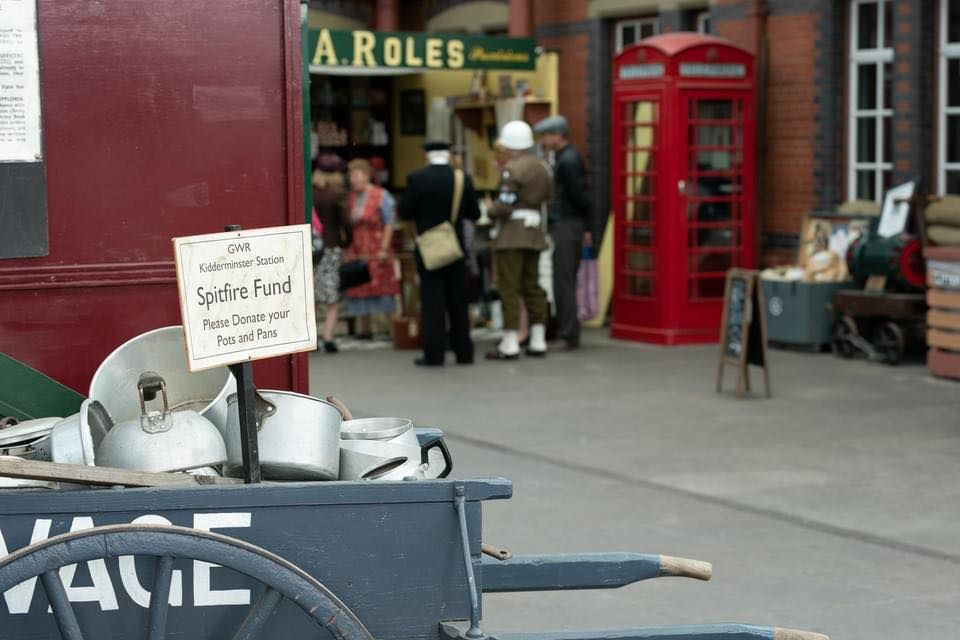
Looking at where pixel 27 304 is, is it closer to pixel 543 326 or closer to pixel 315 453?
pixel 315 453

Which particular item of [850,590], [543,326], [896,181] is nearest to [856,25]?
[896,181]

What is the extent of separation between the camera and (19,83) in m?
4.59

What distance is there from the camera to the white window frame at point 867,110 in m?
13.6

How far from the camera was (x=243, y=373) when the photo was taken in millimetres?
3715

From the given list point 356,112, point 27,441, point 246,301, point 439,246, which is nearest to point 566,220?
point 439,246

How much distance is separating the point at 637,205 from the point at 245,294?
10.9 meters

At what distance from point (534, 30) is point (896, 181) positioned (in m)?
5.54

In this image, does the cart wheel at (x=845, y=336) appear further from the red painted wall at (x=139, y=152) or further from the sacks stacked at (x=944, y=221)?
the red painted wall at (x=139, y=152)

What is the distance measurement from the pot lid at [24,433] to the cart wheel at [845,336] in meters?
9.57

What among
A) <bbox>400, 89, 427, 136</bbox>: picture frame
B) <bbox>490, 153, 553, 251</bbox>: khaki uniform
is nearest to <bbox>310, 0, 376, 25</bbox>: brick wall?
<bbox>400, 89, 427, 136</bbox>: picture frame

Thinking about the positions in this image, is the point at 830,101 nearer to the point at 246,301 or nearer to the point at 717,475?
the point at 717,475

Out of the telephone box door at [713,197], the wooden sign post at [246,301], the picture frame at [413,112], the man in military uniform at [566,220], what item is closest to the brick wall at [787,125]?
the telephone box door at [713,197]

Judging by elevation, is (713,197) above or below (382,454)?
above

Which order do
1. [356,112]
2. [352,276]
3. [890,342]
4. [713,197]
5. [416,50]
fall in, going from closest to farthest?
[890,342], [713,197], [352,276], [416,50], [356,112]
